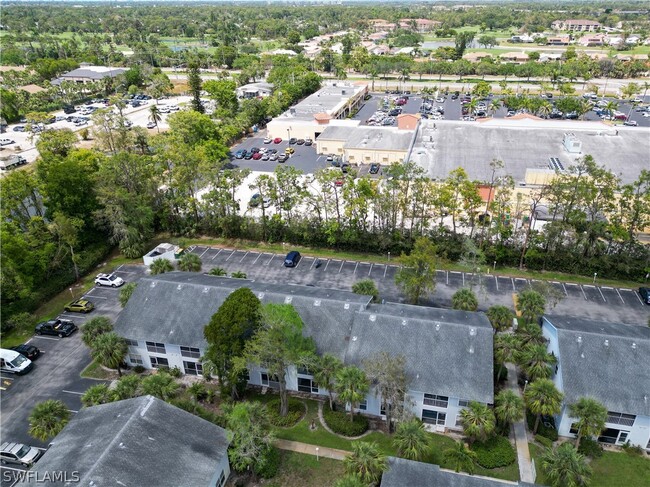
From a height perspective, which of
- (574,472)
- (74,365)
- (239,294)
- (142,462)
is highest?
(239,294)

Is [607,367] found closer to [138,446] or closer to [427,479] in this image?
[427,479]

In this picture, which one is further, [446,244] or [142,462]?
[446,244]

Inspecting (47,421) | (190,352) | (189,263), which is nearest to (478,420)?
(190,352)

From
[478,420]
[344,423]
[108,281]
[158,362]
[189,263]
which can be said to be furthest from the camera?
[108,281]

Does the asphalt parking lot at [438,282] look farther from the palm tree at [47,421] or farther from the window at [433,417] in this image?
the palm tree at [47,421]

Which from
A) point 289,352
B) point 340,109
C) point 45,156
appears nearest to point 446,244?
point 289,352

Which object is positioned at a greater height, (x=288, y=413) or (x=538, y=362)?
(x=538, y=362)

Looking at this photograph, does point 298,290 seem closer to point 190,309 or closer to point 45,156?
point 190,309

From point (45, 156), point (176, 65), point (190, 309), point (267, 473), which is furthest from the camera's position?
point (176, 65)
